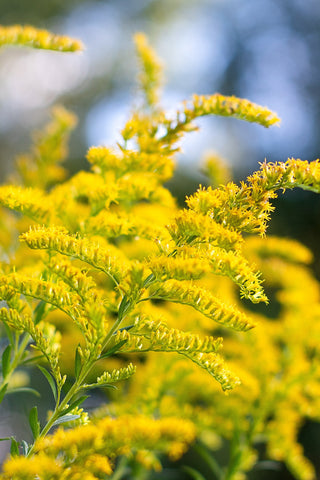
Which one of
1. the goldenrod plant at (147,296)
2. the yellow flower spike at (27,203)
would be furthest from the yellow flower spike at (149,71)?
the yellow flower spike at (27,203)

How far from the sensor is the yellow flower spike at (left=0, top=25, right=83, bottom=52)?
64 cm

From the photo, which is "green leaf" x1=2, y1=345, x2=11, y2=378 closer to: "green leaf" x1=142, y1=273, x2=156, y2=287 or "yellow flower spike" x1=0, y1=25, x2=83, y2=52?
"green leaf" x1=142, y1=273, x2=156, y2=287

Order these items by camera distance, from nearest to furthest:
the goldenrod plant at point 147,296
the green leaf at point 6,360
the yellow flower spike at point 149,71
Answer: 1. the goldenrod plant at point 147,296
2. the green leaf at point 6,360
3. the yellow flower spike at point 149,71

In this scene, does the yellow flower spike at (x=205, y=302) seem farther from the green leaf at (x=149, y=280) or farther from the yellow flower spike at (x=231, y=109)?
the yellow flower spike at (x=231, y=109)

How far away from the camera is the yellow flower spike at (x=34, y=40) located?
64cm

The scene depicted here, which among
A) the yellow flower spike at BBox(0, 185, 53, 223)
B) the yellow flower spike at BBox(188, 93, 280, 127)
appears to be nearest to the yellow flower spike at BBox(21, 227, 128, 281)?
the yellow flower spike at BBox(0, 185, 53, 223)

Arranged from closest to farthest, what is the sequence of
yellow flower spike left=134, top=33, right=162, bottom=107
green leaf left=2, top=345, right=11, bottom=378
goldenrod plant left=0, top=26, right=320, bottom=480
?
1. goldenrod plant left=0, top=26, right=320, bottom=480
2. green leaf left=2, top=345, right=11, bottom=378
3. yellow flower spike left=134, top=33, right=162, bottom=107

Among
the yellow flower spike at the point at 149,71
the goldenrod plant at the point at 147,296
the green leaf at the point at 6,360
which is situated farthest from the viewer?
the yellow flower spike at the point at 149,71

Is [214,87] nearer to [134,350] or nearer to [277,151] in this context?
[277,151]

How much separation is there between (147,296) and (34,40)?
1.32 ft

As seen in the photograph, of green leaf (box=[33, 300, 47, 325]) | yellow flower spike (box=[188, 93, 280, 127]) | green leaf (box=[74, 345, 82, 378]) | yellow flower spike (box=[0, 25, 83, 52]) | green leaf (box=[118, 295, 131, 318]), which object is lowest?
green leaf (box=[74, 345, 82, 378])

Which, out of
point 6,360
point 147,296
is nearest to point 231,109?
point 147,296

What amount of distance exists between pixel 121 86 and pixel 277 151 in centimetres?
184

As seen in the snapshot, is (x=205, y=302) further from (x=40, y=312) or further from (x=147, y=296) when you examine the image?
(x=40, y=312)
